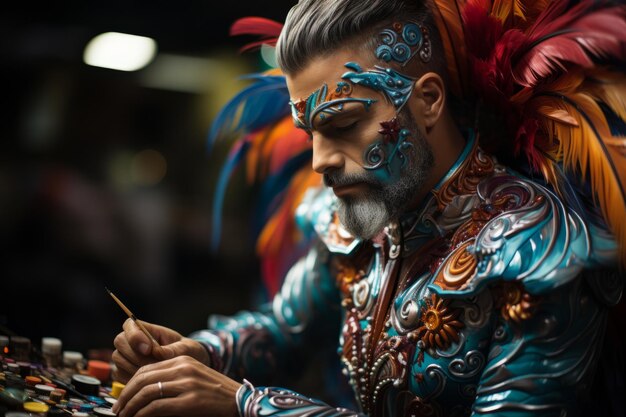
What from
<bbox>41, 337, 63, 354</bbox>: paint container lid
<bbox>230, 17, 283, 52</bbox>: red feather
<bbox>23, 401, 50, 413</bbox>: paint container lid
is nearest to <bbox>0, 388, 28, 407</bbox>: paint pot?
<bbox>23, 401, 50, 413</bbox>: paint container lid

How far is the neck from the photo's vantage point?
1.29m

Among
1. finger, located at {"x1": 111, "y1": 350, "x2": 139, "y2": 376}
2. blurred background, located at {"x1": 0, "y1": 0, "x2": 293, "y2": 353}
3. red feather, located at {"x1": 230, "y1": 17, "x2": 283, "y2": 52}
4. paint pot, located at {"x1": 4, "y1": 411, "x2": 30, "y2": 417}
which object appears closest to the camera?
paint pot, located at {"x1": 4, "y1": 411, "x2": 30, "y2": 417}

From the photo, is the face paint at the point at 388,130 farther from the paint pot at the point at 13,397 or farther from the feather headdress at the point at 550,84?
the paint pot at the point at 13,397

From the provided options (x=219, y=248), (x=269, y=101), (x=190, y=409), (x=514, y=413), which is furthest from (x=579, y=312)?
(x=219, y=248)

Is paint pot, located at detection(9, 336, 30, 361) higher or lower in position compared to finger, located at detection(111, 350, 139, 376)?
lower

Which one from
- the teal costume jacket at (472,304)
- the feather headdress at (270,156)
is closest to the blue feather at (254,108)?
the feather headdress at (270,156)

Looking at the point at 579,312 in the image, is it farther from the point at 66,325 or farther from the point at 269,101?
the point at 66,325

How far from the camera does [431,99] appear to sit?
4.20 ft

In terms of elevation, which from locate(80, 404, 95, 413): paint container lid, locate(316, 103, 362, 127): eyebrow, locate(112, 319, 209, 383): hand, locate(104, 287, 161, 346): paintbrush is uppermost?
locate(316, 103, 362, 127): eyebrow

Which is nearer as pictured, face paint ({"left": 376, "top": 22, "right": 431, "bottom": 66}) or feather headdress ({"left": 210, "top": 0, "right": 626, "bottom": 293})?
feather headdress ({"left": 210, "top": 0, "right": 626, "bottom": 293})

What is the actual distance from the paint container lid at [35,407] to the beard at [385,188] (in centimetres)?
50

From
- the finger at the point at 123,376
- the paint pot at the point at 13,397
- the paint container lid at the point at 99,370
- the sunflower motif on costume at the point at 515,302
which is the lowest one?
the paint container lid at the point at 99,370

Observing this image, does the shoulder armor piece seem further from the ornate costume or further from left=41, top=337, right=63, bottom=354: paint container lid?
left=41, top=337, right=63, bottom=354: paint container lid

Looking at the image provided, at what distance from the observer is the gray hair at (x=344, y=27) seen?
1.25m
